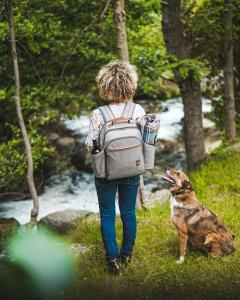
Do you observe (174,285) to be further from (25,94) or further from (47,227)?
(25,94)

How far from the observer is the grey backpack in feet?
16.3

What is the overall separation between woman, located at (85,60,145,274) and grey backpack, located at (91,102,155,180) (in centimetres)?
6

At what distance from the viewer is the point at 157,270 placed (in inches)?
220

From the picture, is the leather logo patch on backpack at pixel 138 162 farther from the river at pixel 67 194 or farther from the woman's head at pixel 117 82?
the river at pixel 67 194

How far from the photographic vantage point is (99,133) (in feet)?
16.5

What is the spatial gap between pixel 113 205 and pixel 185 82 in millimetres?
5130

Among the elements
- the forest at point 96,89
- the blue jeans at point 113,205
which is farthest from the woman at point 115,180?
the forest at point 96,89

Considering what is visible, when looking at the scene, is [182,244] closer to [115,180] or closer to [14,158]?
[115,180]

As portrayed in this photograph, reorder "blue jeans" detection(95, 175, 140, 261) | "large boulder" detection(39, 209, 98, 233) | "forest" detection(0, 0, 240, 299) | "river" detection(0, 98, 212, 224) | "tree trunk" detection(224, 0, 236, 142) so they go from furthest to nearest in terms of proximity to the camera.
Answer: "river" detection(0, 98, 212, 224)
"tree trunk" detection(224, 0, 236, 142)
"large boulder" detection(39, 209, 98, 233)
"forest" detection(0, 0, 240, 299)
"blue jeans" detection(95, 175, 140, 261)

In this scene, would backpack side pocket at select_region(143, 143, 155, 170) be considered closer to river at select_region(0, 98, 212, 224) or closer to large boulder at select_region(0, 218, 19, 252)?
large boulder at select_region(0, 218, 19, 252)

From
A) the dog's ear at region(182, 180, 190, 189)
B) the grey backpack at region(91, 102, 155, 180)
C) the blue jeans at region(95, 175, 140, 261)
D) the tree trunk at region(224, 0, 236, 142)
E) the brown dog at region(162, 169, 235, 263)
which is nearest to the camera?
the grey backpack at region(91, 102, 155, 180)

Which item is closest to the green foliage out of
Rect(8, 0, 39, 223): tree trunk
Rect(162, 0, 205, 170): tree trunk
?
Rect(8, 0, 39, 223): tree trunk

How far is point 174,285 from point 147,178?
8.53 m

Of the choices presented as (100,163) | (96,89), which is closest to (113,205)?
(100,163)
